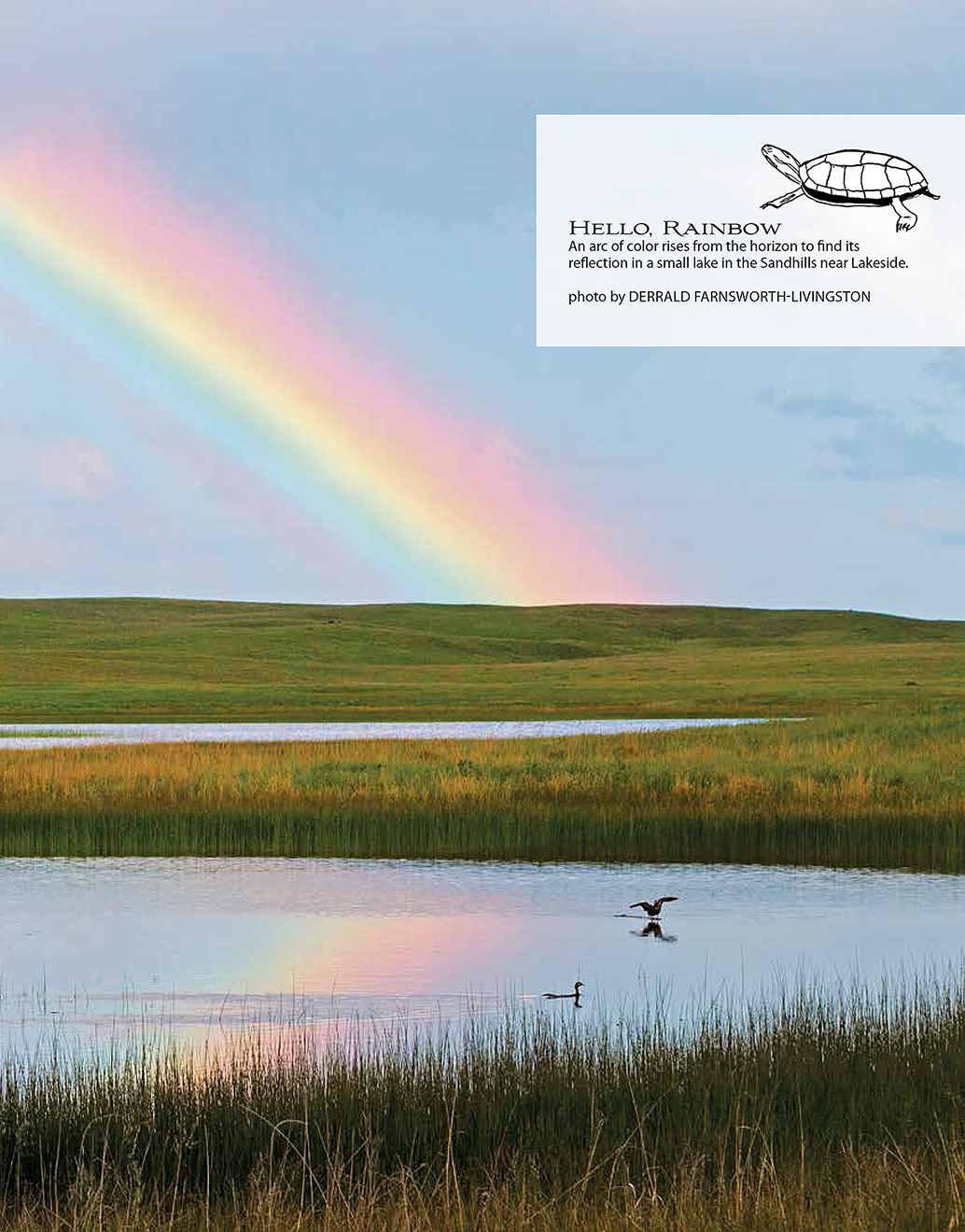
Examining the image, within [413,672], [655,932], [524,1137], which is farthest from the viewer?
[413,672]

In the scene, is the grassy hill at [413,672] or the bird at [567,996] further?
the grassy hill at [413,672]

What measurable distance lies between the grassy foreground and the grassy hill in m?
46.9

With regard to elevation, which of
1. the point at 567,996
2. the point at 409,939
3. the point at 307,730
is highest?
the point at 307,730

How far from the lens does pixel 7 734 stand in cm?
6353

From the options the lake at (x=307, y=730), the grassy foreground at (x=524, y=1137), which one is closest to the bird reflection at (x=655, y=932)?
the grassy foreground at (x=524, y=1137)

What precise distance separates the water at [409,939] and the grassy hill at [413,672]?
1361 inches

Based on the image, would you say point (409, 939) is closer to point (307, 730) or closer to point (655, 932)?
point (655, 932)

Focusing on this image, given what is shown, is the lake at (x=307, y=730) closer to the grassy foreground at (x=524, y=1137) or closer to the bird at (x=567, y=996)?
the bird at (x=567, y=996)

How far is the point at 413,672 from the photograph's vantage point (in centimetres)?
12700

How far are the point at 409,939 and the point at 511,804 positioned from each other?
11.4m

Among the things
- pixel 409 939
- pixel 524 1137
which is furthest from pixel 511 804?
pixel 524 1137

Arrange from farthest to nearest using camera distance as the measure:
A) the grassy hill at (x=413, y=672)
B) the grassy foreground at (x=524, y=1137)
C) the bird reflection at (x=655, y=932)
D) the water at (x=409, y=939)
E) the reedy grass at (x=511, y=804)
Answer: the grassy hill at (x=413, y=672)
the reedy grass at (x=511, y=804)
the bird reflection at (x=655, y=932)
the water at (x=409, y=939)
the grassy foreground at (x=524, y=1137)

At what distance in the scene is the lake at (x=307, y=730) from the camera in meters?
58.4

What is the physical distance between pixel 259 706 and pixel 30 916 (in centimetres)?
6688
